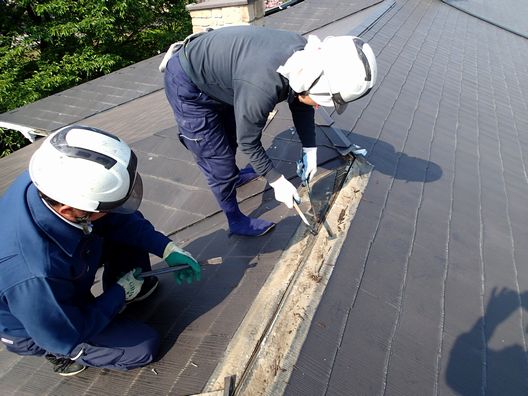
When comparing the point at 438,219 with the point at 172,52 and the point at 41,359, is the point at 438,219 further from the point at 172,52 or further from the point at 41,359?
the point at 41,359

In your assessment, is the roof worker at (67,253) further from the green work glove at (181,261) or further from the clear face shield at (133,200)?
the green work glove at (181,261)

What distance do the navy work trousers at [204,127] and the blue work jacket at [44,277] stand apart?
103 centimetres

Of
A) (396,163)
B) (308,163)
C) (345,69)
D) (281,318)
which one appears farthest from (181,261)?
(396,163)

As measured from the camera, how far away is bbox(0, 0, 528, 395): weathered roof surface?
67.4 inches

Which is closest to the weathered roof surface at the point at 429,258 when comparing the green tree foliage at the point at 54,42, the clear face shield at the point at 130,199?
the clear face shield at the point at 130,199

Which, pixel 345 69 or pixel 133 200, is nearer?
pixel 133 200

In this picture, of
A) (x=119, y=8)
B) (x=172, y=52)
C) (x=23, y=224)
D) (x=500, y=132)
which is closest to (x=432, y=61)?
(x=500, y=132)

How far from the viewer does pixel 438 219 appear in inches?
109

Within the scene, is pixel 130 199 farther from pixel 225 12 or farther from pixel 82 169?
pixel 225 12

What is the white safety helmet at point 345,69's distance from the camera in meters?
1.97

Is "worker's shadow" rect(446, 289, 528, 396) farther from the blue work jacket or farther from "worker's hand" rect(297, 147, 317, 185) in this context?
the blue work jacket

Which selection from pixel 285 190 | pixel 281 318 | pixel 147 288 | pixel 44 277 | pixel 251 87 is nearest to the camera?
pixel 44 277

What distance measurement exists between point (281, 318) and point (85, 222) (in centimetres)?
102

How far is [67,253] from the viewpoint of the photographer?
1.64 meters
